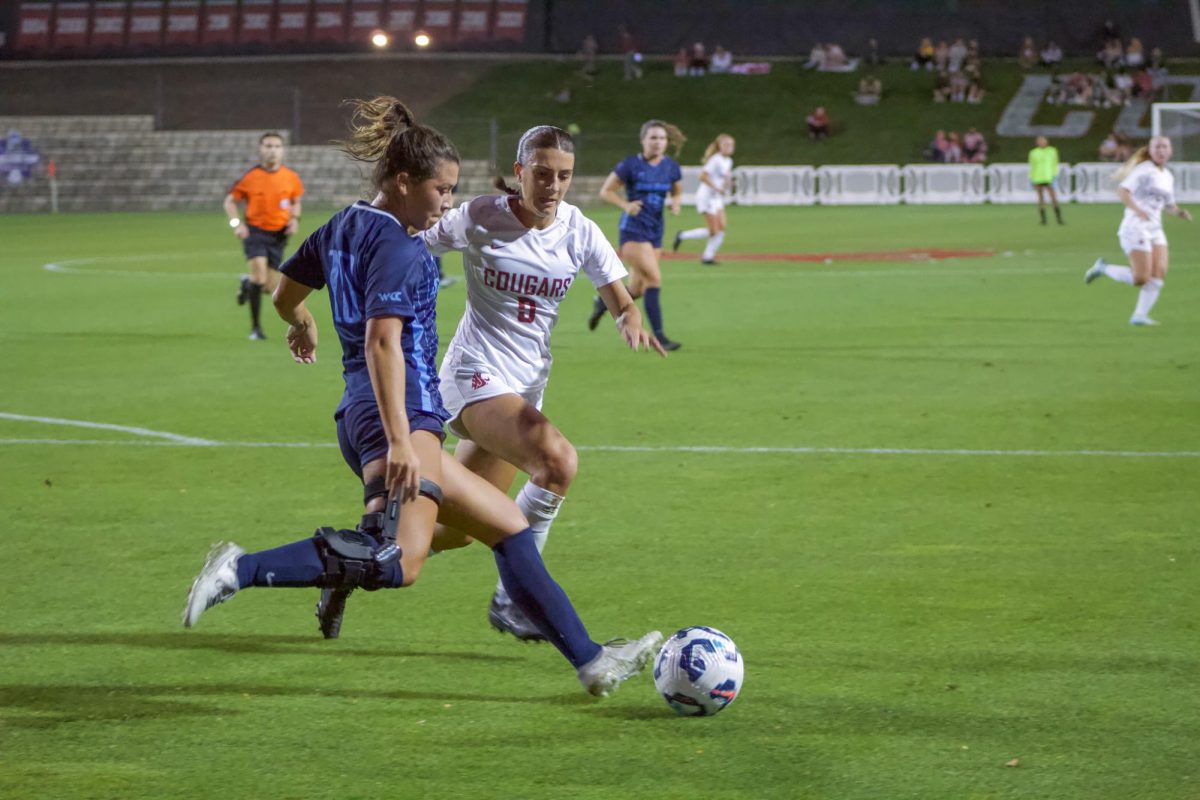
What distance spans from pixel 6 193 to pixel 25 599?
47.3 meters

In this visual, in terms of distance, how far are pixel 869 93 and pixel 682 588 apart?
51753 mm

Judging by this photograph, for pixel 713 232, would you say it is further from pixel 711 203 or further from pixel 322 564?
pixel 322 564

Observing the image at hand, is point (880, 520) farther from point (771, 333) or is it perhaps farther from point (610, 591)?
point (771, 333)

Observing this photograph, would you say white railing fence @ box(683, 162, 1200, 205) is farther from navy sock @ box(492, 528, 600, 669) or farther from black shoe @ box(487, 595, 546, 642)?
navy sock @ box(492, 528, 600, 669)

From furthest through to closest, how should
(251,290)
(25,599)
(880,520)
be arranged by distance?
1. (251,290)
2. (880,520)
3. (25,599)

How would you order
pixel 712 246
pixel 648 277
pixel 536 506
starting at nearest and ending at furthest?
pixel 536 506 < pixel 648 277 < pixel 712 246

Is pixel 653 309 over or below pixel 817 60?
below

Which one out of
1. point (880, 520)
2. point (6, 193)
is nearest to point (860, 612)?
point (880, 520)

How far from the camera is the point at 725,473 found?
376 inches

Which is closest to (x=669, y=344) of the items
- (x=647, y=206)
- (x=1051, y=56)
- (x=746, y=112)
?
(x=647, y=206)

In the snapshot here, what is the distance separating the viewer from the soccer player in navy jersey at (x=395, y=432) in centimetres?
491

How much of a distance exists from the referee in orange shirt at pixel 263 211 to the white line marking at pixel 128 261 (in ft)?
26.6

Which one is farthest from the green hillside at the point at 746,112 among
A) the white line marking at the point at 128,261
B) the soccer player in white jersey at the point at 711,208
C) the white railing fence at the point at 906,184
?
the white line marking at the point at 128,261

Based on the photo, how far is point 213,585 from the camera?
4.92 m
